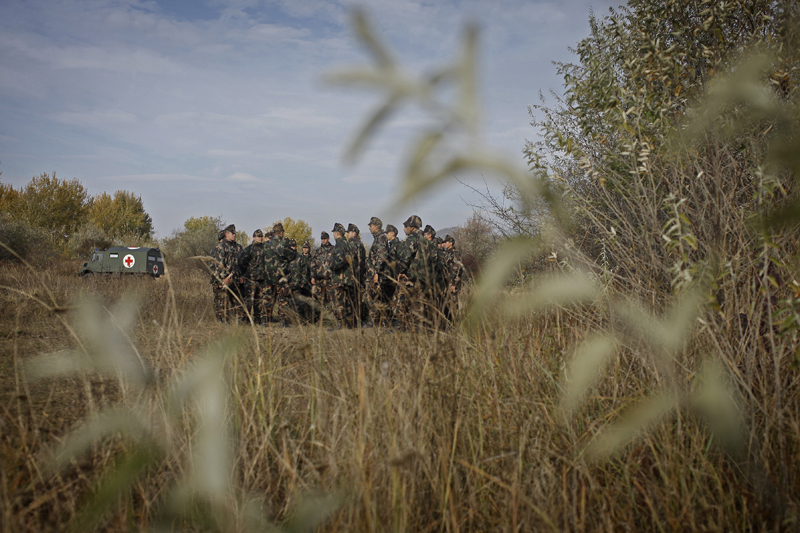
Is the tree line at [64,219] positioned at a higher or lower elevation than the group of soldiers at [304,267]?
higher

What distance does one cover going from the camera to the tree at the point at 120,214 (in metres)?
45.9

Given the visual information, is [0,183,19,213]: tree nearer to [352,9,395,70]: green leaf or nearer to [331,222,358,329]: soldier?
[331,222,358,329]: soldier

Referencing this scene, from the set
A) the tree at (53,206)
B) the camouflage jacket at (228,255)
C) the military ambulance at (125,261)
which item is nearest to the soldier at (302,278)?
the camouflage jacket at (228,255)

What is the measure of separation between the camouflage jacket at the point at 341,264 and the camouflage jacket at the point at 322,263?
37 centimetres

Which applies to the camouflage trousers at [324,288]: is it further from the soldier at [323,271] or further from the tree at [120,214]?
the tree at [120,214]

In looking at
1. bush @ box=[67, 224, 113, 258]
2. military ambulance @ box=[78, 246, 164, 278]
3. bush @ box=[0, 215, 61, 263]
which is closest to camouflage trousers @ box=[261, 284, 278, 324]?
military ambulance @ box=[78, 246, 164, 278]

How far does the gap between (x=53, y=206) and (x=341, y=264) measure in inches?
1549

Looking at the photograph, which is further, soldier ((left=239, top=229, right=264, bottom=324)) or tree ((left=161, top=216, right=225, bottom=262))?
tree ((left=161, top=216, right=225, bottom=262))

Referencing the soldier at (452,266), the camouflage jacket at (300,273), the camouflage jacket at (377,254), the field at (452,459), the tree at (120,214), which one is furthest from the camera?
the tree at (120,214)

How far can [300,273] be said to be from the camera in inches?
403

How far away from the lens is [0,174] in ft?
76.8

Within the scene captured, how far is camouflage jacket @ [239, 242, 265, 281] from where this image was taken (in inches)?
385

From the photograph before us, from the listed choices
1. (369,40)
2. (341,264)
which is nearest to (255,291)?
(341,264)

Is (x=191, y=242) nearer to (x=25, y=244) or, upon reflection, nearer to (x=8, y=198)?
(x=25, y=244)
